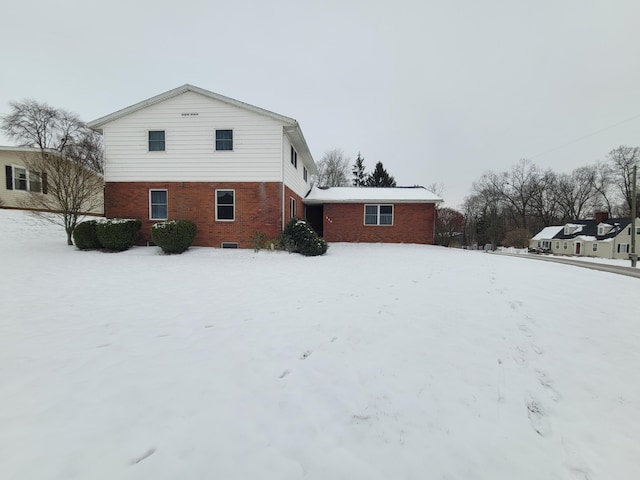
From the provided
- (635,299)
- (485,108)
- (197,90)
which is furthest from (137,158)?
(485,108)

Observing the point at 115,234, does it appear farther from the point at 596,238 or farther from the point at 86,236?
the point at 596,238

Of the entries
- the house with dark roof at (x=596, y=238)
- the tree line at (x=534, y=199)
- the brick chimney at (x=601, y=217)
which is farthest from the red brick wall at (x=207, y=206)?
the brick chimney at (x=601, y=217)

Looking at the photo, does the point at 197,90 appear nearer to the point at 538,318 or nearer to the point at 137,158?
the point at 137,158

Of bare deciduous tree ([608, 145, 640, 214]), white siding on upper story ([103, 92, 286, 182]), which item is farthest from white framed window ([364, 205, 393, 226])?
bare deciduous tree ([608, 145, 640, 214])

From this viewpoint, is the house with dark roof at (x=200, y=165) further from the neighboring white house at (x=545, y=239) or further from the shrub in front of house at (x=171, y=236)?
the neighboring white house at (x=545, y=239)

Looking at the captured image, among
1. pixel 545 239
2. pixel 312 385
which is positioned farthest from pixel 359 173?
pixel 312 385

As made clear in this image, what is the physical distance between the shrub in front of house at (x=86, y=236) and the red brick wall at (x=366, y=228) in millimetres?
11744

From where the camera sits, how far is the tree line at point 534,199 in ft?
150

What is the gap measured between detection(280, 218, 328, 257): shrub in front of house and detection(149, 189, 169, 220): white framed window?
581 cm

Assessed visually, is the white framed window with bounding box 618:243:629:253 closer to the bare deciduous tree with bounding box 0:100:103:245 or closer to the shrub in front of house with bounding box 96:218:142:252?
the shrub in front of house with bounding box 96:218:142:252

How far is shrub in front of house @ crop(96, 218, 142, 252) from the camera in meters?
11.4

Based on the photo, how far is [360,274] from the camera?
8.70m

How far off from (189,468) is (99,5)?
17499 millimetres

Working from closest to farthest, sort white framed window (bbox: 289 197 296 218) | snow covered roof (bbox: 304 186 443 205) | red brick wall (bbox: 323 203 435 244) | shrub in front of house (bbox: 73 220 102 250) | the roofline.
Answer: shrub in front of house (bbox: 73 220 102 250), the roofline, white framed window (bbox: 289 197 296 218), snow covered roof (bbox: 304 186 443 205), red brick wall (bbox: 323 203 435 244)
